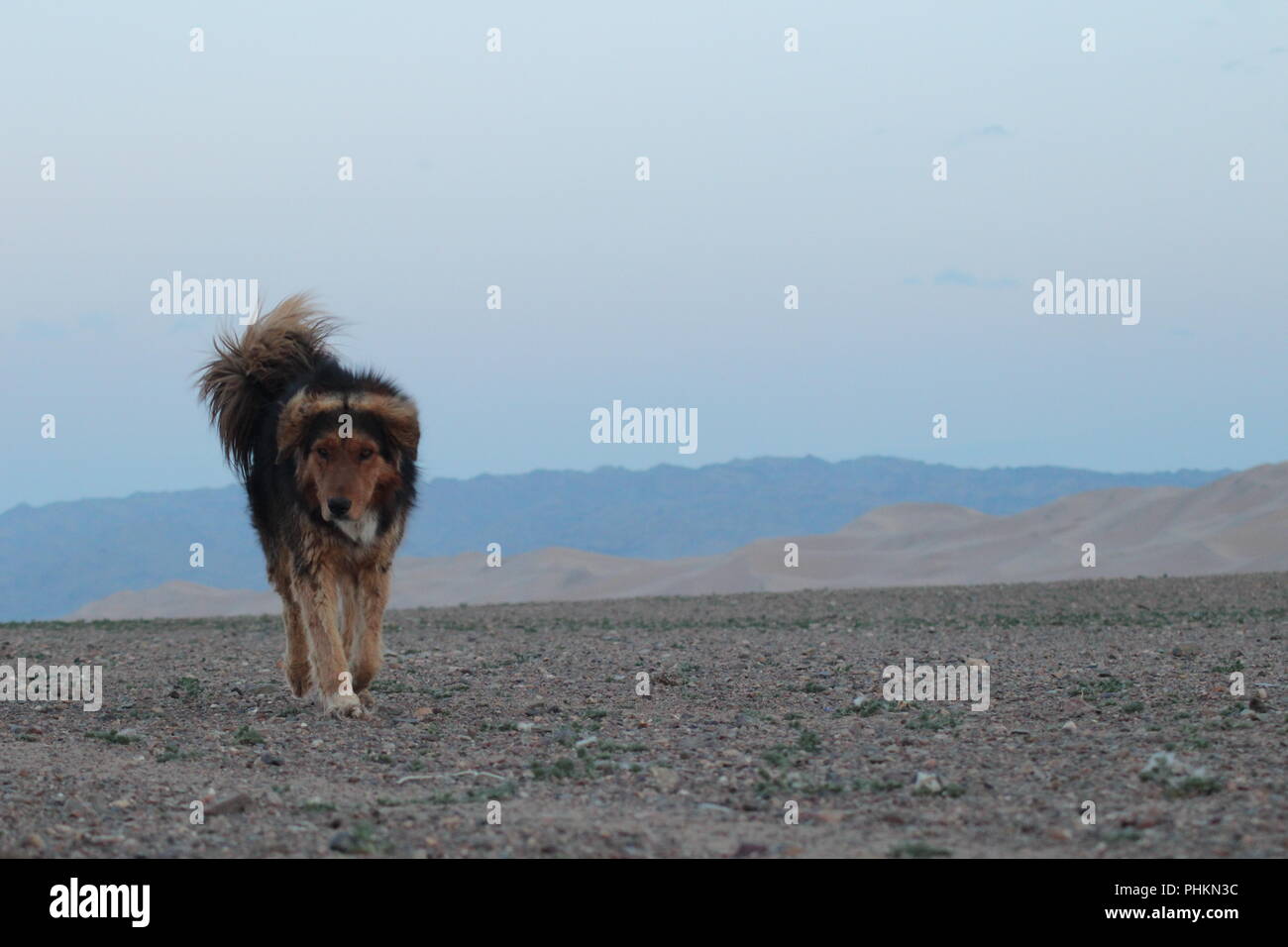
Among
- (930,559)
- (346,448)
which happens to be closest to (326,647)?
(346,448)

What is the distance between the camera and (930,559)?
5688cm

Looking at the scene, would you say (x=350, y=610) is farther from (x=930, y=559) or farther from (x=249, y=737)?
(x=930, y=559)

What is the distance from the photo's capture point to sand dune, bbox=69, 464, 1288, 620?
48.8 metres

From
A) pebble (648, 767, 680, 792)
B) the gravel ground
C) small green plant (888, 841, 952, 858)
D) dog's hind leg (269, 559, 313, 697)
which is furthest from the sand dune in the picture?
small green plant (888, 841, 952, 858)

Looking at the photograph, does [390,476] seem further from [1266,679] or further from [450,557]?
[450,557]

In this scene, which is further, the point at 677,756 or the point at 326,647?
the point at 326,647

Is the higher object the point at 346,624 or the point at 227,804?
the point at 346,624

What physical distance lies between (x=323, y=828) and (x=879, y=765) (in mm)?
2992

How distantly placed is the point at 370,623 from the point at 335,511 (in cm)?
111

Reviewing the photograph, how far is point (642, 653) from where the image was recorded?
15.3 m

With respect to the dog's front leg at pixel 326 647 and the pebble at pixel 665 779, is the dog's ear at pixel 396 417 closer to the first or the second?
the dog's front leg at pixel 326 647
